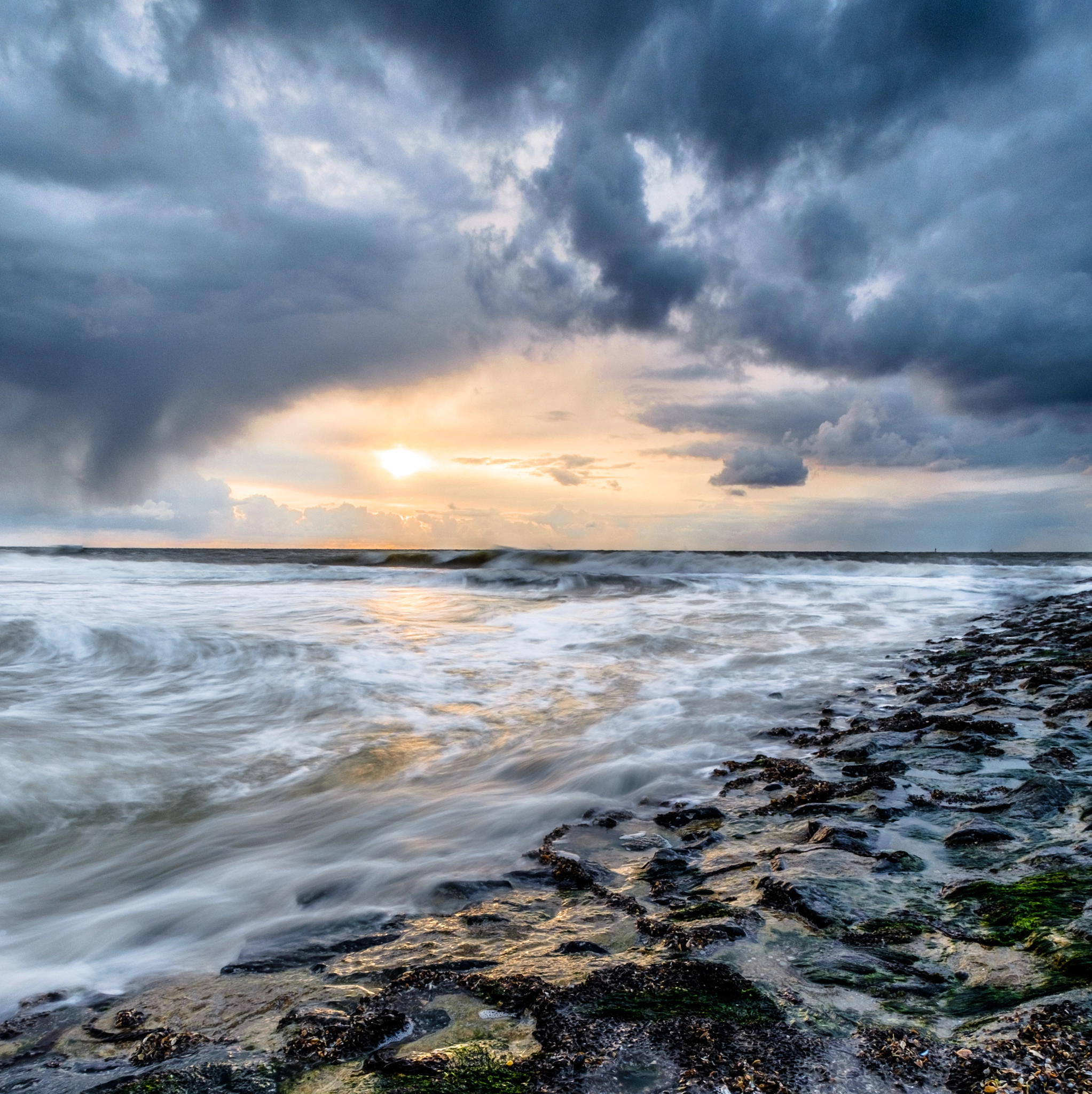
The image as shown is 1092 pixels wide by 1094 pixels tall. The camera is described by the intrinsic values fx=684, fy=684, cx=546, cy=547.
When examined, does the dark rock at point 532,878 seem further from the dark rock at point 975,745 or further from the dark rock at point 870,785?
the dark rock at point 975,745

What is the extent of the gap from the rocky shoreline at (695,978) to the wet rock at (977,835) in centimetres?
1

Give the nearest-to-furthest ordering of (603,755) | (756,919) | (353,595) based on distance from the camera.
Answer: (756,919) → (603,755) → (353,595)

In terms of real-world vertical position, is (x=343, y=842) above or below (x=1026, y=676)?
below

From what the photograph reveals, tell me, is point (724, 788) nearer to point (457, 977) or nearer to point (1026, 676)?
point (457, 977)

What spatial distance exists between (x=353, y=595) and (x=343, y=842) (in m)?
16.6

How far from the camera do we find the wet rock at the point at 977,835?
2.87 meters

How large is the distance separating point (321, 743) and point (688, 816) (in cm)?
343

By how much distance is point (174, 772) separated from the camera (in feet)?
17.1

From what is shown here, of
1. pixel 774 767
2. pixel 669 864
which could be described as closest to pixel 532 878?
pixel 669 864

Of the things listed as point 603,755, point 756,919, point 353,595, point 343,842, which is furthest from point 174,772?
point 353,595

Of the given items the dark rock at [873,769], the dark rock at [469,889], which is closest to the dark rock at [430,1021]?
the dark rock at [469,889]

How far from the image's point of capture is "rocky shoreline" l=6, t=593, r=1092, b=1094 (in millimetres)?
1604

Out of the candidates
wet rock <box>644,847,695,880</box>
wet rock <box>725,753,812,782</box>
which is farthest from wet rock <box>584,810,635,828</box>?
wet rock <box>725,753,812,782</box>

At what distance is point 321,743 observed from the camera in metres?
5.80
